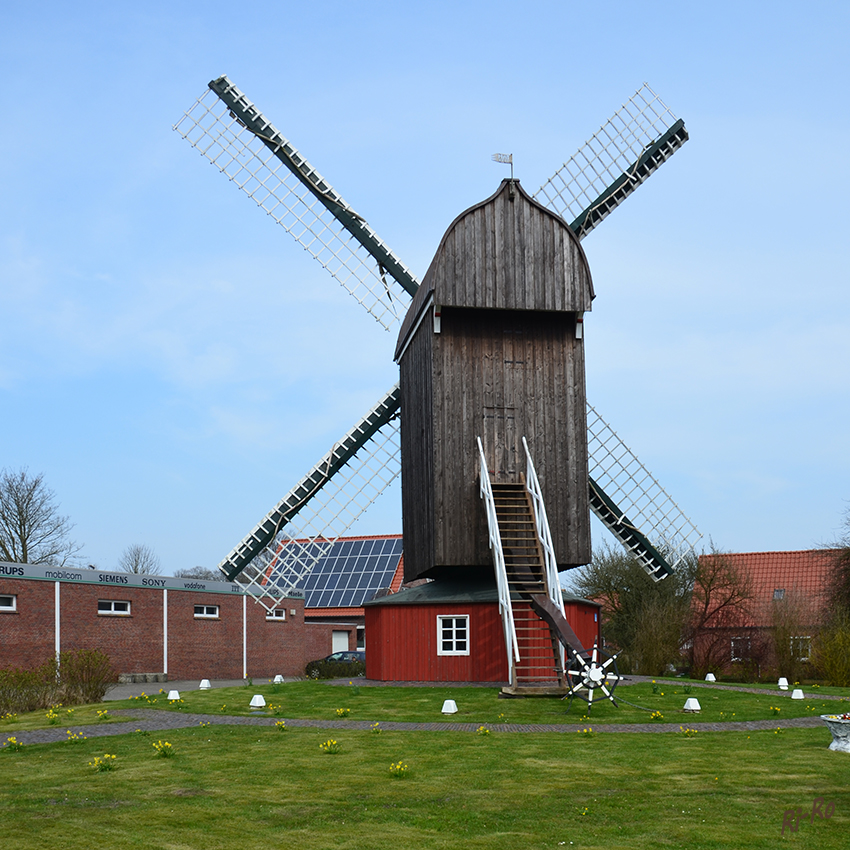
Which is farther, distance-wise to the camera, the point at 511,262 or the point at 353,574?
the point at 353,574

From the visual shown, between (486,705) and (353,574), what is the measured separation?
34586 millimetres

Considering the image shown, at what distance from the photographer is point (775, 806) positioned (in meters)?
9.72

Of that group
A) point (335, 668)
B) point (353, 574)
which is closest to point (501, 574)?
point (335, 668)

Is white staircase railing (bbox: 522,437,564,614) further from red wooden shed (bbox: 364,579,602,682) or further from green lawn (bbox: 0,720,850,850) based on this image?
green lawn (bbox: 0,720,850,850)

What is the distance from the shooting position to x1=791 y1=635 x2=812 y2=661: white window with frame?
3117 centimetres

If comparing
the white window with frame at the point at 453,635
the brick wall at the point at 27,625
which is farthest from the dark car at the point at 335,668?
the white window with frame at the point at 453,635

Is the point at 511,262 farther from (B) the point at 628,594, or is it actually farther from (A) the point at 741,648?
(B) the point at 628,594

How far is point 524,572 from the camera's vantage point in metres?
23.0

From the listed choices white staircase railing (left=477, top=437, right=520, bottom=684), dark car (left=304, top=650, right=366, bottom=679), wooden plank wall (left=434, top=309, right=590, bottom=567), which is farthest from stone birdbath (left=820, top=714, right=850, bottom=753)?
dark car (left=304, top=650, right=366, bottom=679)

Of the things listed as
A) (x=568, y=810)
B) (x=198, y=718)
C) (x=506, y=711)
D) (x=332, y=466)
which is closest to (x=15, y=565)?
(x=332, y=466)

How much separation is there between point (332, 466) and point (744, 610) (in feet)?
61.5

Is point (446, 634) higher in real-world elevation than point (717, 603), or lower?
higher

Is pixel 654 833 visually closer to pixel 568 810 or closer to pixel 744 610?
pixel 568 810

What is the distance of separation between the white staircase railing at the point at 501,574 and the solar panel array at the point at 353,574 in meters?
27.4
